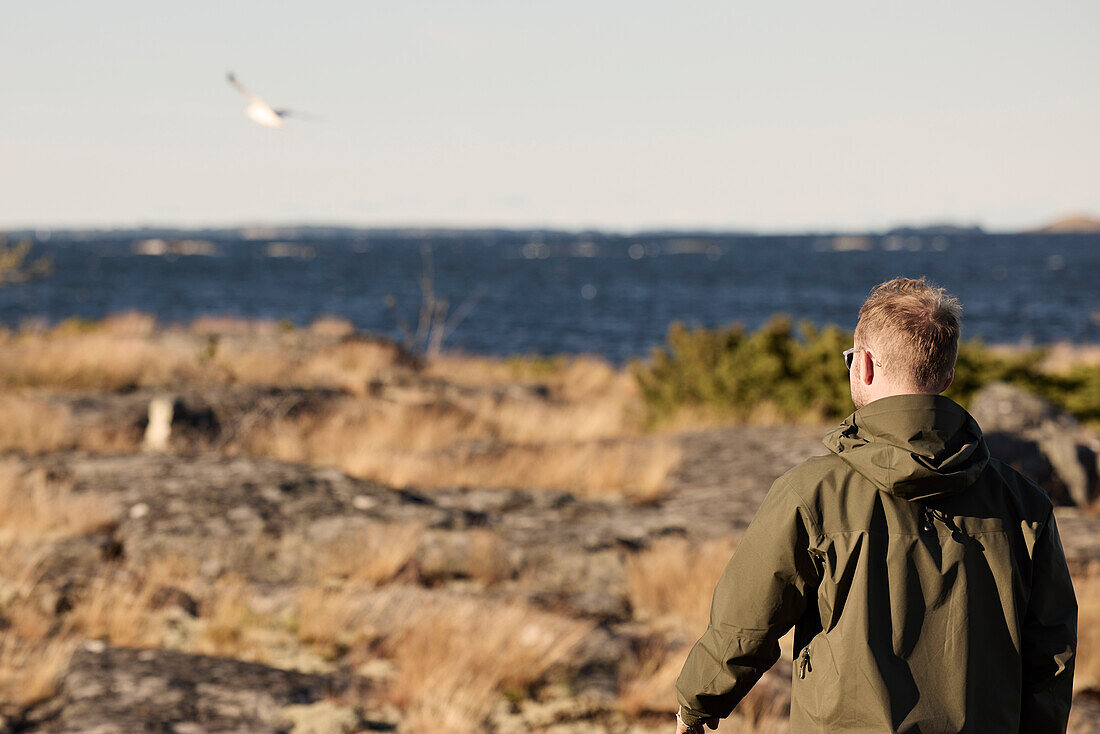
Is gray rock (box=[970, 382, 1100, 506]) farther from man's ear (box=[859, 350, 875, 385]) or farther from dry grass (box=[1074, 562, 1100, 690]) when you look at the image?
man's ear (box=[859, 350, 875, 385])

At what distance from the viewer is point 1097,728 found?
4637mm

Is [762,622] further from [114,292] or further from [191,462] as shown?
[114,292]

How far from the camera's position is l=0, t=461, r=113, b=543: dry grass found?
680 centimetres

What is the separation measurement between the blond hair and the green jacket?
0.07 m

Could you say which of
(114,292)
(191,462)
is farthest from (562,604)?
(114,292)

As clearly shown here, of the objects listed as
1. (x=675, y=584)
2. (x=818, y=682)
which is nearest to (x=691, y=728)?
(x=818, y=682)

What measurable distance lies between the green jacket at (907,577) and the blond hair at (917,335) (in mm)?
65

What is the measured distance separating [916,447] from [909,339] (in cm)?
25

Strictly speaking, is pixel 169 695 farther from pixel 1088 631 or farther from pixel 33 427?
pixel 33 427

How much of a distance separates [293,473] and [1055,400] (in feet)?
34.6

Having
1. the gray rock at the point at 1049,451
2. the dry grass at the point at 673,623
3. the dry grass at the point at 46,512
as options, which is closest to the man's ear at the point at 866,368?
the dry grass at the point at 673,623

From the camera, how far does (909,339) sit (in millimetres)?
2131

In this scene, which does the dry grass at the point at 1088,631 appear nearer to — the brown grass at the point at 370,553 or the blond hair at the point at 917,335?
the blond hair at the point at 917,335

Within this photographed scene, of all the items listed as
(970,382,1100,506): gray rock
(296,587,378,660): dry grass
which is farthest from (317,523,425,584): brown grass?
(970,382,1100,506): gray rock
